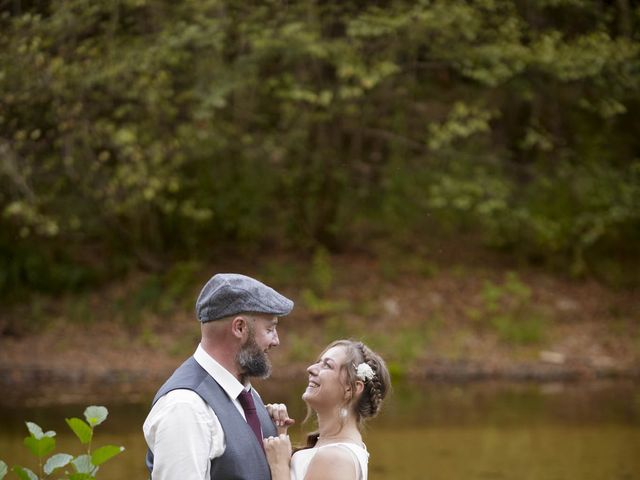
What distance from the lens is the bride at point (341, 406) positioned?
372cm

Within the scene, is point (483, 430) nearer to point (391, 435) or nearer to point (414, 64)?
point (391, 435)

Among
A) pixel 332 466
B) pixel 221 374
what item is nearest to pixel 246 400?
pixel 221 374

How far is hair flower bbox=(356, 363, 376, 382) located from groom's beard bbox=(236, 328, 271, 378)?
2.32 ft

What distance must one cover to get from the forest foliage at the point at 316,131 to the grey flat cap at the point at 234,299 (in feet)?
22.6

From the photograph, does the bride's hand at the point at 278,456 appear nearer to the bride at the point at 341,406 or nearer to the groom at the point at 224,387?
the groom at the point at 224,387

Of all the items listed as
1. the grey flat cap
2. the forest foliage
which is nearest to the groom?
the grey flat cap

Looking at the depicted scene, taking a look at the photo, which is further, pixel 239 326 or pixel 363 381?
pixel 363 381

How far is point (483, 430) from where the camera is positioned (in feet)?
35.9

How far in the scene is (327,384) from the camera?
391cm

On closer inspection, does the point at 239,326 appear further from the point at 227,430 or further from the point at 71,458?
the point at 71,458

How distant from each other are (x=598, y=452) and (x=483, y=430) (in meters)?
1.37

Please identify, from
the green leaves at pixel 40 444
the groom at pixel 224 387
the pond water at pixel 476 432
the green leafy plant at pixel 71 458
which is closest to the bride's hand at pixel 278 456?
the groom at pixel 224 387

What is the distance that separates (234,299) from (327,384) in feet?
2.67

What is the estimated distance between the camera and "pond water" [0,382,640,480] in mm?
9250
